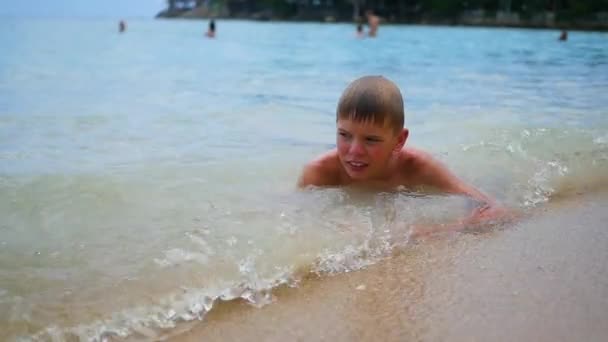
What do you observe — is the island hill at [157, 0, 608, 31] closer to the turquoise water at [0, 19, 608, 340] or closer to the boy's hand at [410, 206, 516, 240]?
the turquoise water at [0, 19, 608, 340]

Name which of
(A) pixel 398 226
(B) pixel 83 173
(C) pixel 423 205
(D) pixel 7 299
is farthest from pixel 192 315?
(B) pixel 83 173

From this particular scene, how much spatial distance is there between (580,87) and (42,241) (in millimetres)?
8483

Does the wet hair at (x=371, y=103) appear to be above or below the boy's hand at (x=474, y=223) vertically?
above

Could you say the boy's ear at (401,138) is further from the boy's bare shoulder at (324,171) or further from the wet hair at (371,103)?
the boy's bare shoulder at (324,171)

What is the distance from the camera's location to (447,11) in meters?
58.5

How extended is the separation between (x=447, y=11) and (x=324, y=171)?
194 ft

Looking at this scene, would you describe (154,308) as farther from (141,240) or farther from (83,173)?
(83,173)

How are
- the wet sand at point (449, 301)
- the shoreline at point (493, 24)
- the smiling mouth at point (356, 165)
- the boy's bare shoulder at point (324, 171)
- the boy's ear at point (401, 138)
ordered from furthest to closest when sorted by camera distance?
the shoreline at point (493, 24) < the boy's bare shoulder at point (324, 171) < the boy's ear at point (401, 138) < the smiling mouth at point (356, 165) < the wet sand at point (449, 301)

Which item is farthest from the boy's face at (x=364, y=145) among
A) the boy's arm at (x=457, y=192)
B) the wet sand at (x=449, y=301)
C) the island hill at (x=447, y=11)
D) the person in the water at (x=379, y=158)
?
the island hill at (x=447, y=11)

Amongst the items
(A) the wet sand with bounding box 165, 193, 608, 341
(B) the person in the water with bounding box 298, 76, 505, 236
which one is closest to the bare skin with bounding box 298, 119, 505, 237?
(B) the person in the water with bounding box 298, 76, 505, 236

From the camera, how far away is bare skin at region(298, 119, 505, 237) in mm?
2873

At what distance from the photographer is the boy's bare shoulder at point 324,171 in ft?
10.8

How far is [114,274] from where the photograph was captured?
1990 mm

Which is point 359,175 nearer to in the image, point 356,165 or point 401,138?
point 356,165
